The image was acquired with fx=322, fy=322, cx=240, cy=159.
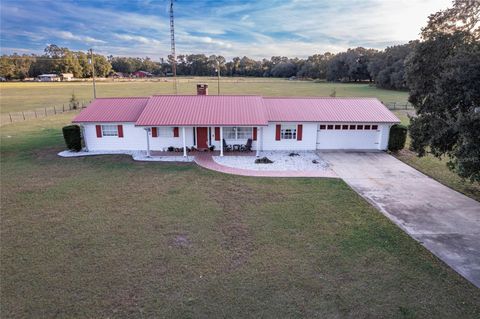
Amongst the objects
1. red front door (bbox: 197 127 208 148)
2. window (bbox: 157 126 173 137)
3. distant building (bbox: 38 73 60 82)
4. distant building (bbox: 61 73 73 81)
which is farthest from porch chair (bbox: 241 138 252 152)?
distant building (bbox: 61 73 73 81)

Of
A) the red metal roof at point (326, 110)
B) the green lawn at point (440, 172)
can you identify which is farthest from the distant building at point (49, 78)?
the green lawn at point (440, 172)

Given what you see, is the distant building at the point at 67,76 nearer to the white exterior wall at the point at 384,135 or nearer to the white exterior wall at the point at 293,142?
the white exterior wall at the point at 293,142

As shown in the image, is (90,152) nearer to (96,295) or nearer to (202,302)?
(96,295)

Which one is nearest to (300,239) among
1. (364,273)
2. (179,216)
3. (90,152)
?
(364,273)

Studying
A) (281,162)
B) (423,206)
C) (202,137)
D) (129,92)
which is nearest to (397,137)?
(281,162)

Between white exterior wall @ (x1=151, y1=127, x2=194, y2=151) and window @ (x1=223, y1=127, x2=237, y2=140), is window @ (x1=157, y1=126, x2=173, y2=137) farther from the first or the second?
window @ (x1=223, y1=127, x2=237, y2=140)

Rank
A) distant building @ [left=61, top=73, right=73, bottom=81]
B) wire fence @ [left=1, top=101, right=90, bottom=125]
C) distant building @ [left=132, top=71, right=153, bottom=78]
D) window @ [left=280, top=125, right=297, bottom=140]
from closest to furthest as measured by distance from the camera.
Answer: window @ [left=280, top=125, right=297, bottom=140] < wire fence @ [left=1, top=101, right=90, bottom=125] < distant building @ [left=61, top=73, right=73, bottom=81] < distant building @ [left=132, top=71, right=153, bottom=78]

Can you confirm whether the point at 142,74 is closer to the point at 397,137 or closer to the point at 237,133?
the point at 237,133
